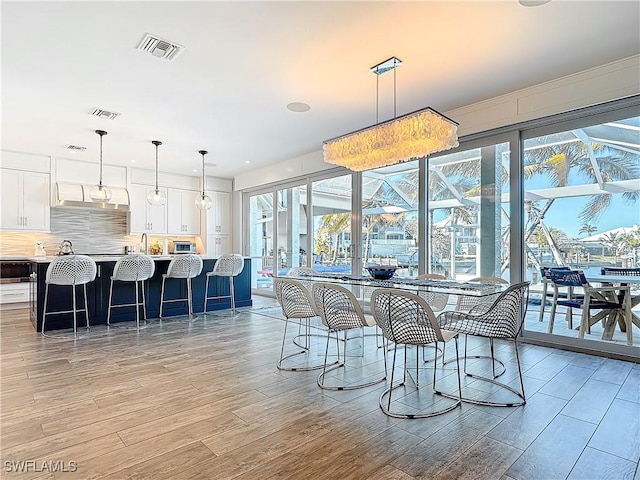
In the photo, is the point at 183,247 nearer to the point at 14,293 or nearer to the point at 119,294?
the point at 14,293

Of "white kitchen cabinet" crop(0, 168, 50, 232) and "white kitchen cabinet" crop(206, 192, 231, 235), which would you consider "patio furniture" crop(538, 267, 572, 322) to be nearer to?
"white kitchen cabinet" crop(206, 192, 231, 235)

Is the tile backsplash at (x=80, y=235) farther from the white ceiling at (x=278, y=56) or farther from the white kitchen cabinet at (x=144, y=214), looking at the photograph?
the white ceiling at (x=278, y=56)

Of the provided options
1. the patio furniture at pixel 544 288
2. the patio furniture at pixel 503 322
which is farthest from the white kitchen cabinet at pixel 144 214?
the patio furniture at pixel 544 288

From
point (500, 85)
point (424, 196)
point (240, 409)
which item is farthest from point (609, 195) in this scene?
point (240, 409)

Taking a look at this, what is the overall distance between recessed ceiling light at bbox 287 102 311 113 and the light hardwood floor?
9.55ft

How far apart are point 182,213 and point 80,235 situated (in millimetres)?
2068

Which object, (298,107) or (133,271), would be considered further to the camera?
(133,271)

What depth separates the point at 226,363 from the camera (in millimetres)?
3510

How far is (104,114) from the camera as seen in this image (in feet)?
15.6

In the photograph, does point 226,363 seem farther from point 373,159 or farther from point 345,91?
point 345,91

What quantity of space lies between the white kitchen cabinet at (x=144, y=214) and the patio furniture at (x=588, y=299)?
7.44 m

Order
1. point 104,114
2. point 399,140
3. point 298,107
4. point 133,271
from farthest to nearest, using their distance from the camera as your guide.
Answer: point 133,271 < point 104,114 < point 298,107 < point 399,140

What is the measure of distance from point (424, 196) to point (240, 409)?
12.4 feet

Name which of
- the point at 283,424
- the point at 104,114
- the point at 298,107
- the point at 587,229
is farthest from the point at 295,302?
the point at 104,114
